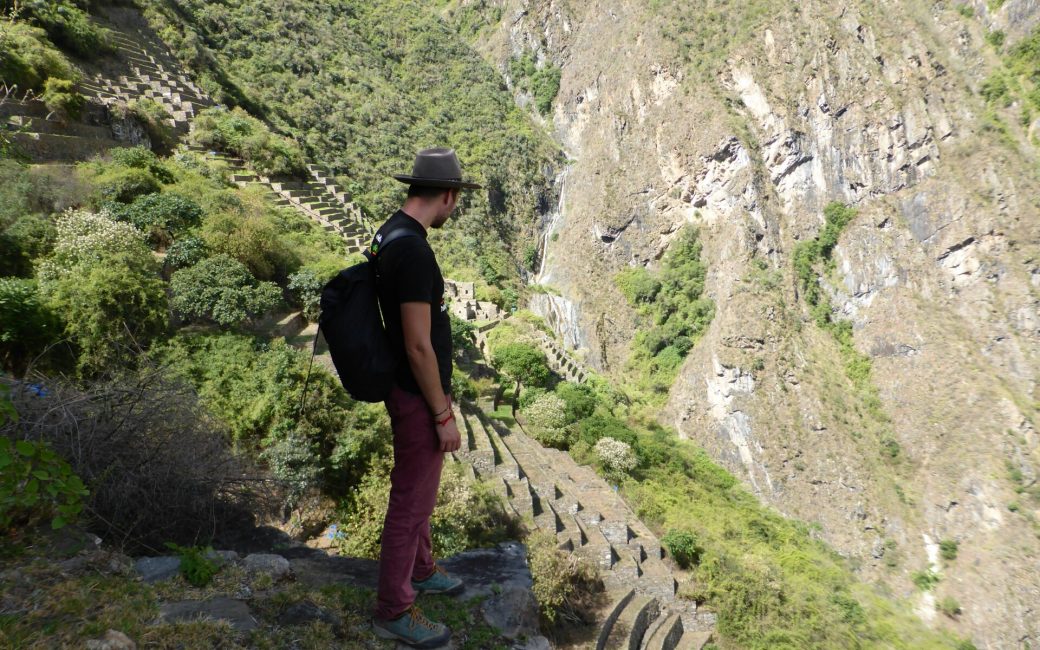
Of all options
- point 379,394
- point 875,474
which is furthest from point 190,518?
point 875,474

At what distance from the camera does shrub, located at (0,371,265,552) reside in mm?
3135

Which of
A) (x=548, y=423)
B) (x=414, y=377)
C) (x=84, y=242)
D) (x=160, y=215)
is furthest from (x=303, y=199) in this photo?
(x=414, y=377)

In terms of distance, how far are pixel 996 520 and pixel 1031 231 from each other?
856 inches

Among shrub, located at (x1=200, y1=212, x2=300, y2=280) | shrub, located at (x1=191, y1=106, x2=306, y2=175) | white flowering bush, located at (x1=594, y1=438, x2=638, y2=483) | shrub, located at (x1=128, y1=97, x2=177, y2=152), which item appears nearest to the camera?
shrub, located at (x1=200, y1=212, x2=300, y2=280)

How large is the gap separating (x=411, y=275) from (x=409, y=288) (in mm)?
62

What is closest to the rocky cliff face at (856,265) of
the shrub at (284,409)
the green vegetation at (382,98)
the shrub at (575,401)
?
the green vegetation at (382,98)

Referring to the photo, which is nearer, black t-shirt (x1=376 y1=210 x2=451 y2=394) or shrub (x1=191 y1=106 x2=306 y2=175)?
black t-shirt (x1=376 y1=210 x2=451 y2=394)

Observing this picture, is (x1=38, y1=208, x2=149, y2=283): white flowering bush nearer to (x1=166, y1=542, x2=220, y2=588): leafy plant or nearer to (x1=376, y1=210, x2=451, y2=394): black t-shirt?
(x1=166, y1=542, x2=220, y2=588): leafy plant

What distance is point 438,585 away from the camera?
127 inches

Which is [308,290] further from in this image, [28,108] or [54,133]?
[28,108]

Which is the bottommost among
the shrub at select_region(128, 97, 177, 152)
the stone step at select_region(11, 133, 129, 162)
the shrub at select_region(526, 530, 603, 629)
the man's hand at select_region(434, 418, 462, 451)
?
the shrub at select_region(526, 530, 603, 629)

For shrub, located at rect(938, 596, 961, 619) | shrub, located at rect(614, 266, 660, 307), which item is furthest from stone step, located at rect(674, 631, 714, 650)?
shrub, located at rect(614, 266, 660, 307)

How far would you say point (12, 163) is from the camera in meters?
8.13

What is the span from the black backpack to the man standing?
0.19 feet
